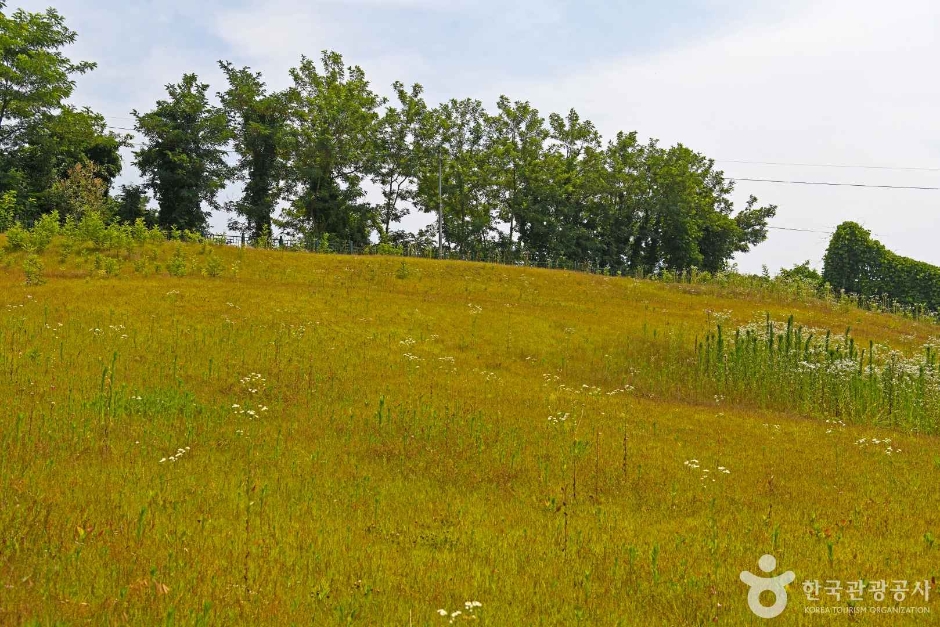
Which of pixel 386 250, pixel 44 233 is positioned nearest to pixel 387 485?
pixel 44 233

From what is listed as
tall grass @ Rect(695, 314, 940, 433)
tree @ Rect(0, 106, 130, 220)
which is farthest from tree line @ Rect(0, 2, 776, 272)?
tall grass @ Rect(695, 314, 940, 433)

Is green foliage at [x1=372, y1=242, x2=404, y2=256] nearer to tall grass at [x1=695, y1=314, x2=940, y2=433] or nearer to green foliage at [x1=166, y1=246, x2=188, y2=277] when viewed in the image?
green foliage at [x1=166, y1=246, x2=188, y2=277]

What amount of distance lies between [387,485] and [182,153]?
2080 inches

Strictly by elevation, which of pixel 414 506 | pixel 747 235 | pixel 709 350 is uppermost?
pixel 747 235

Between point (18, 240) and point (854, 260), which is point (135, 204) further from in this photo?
point (854, 260)

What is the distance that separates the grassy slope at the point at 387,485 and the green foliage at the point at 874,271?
76.0 m

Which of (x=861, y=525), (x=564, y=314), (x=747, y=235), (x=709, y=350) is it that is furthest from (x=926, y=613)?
(x=747, y=235)

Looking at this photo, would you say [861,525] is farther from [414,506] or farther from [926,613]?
[414,506]

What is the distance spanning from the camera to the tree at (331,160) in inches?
2397

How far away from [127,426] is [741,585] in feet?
30.9

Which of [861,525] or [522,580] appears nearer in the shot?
[522,580]

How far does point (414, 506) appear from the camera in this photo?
811 centimetres

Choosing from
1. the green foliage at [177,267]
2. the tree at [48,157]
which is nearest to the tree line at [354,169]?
the tree at [48,157]

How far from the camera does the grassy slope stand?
18.4 feet
